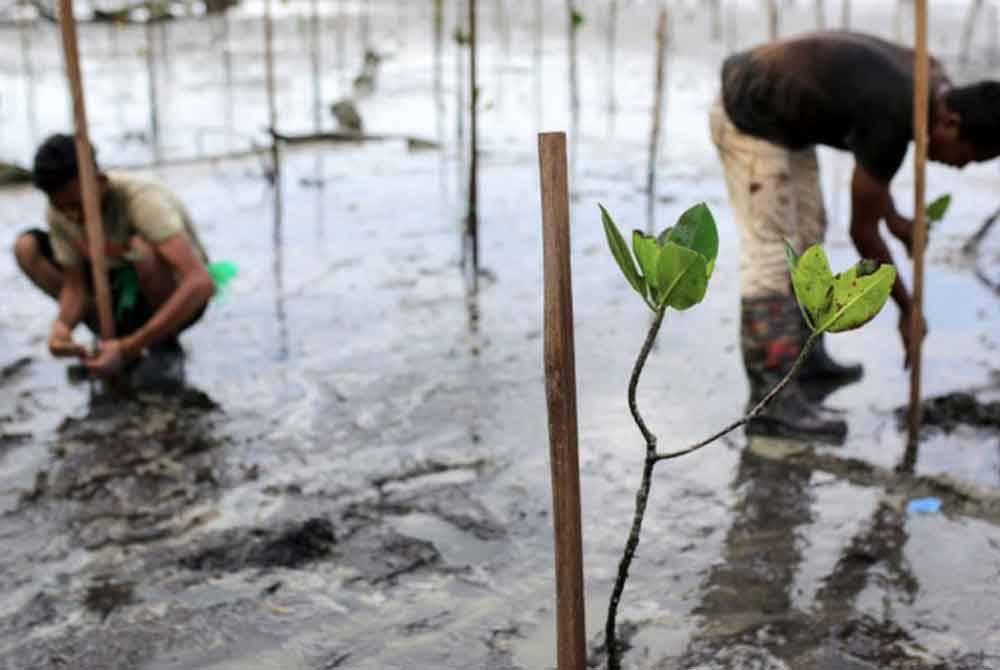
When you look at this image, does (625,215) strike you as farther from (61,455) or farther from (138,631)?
(138,631)

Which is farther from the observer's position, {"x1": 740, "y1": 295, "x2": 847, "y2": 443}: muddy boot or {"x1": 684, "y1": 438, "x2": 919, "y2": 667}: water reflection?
{"x1": 740, "y1": 295, "x2": 847, "y2": 443}: muddy boot

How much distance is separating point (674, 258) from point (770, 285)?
2114 millimetres

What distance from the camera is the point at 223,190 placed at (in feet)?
24.9

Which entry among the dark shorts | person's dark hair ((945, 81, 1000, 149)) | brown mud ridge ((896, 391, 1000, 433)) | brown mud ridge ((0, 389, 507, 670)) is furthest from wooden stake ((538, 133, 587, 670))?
the dark shorts

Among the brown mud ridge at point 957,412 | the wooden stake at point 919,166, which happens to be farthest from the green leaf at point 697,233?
the brown mud ridge at point 957,412

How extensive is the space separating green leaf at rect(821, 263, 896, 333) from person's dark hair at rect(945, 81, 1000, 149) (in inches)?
66.3

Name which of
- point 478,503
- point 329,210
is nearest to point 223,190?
point 329,210

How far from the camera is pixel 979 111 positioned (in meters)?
3.16

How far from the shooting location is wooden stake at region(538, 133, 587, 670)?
176 cm

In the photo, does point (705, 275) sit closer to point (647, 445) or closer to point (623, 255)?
point (623, 255)

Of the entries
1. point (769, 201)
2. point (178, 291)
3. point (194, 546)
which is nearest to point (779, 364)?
point (769, 201)

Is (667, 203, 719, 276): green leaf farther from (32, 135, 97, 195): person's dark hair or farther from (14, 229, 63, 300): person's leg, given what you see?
(14, 229, 63, 300): person's leg

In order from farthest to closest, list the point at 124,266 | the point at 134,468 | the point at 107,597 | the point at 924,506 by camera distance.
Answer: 1. the point at 124,266
2. the point at 134,468
3. the point at 924,506
4. the point at 107,597

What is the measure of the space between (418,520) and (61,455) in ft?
4.23
